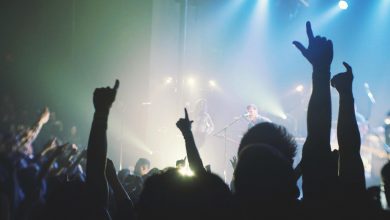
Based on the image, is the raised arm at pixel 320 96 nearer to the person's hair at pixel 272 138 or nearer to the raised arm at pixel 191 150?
the person's hair at pixel 272 138

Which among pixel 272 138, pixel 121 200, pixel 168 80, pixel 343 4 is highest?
pixel 343 4

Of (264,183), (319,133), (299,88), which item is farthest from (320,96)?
(299,88)

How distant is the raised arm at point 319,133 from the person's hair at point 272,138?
0.23ft

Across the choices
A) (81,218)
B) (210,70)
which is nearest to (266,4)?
(210,70)

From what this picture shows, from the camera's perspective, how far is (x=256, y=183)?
1346mm

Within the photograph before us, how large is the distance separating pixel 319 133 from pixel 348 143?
14.8 inches

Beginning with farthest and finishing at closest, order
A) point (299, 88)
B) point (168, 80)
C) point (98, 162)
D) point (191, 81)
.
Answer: point (299, 88), point (191, 81), point (168, 80), point (98, 162)

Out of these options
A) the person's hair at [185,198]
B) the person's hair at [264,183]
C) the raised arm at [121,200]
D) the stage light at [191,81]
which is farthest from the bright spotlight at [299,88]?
the person's hair at [185,198]

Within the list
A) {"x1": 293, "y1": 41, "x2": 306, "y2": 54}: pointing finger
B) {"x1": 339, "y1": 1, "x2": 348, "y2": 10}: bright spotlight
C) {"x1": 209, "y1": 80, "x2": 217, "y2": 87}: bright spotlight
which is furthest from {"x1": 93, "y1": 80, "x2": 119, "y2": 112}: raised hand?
{"x1": 339, "y1": 1, "x2": 348, "y2": 10}: bright spotlight

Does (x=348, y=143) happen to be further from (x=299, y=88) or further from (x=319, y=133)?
(x=299, y=88)

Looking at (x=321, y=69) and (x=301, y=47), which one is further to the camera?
(x=301, y=47)

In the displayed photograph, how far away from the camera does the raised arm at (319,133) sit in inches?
62.6

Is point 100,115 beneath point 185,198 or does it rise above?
above

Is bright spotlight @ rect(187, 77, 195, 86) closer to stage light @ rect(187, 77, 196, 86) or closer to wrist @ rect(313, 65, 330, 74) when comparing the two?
stage light @ rect(187, 77, 196, 86)
